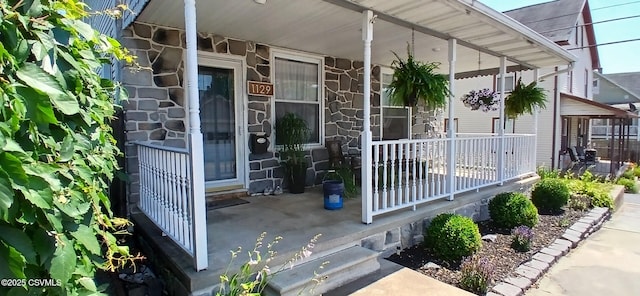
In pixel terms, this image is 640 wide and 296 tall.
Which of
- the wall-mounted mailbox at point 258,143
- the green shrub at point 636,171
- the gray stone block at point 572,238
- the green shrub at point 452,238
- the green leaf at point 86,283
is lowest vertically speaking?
the green shrub at point 636,171

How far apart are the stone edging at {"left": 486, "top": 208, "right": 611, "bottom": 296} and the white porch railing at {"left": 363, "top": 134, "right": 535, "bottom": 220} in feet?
3.81

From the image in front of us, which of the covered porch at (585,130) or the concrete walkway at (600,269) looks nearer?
the concrete walkway at (600,269)

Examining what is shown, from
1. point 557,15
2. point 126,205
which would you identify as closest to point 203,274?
point 126,205

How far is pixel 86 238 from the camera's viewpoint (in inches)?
47.4

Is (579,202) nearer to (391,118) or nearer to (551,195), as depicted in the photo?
(551,195)

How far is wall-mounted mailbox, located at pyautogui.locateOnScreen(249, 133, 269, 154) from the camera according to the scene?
4.79 meters

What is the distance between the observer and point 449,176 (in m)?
4.52

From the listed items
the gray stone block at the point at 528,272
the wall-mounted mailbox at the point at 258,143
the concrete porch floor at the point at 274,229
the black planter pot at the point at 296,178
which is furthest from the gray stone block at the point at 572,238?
the wall-mounted mailbox at the point at 258,143

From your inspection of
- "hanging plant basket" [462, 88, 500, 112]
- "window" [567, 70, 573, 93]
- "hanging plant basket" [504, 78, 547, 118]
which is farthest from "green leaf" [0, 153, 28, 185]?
"window" [567, 70, 573, 93]

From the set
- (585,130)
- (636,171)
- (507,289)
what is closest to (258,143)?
(507,289)

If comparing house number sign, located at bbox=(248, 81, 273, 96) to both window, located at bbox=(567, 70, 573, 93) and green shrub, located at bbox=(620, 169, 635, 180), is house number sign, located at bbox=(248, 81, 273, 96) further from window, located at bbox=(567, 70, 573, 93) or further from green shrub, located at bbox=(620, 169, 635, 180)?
green shrub, located at bbox=(620, 169, 635, 180)

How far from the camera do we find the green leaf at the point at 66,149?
3.69 ft

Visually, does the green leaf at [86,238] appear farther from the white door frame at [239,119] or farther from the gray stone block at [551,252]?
the gray stone block at [551,252]

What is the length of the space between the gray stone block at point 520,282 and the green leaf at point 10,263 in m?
3.44
